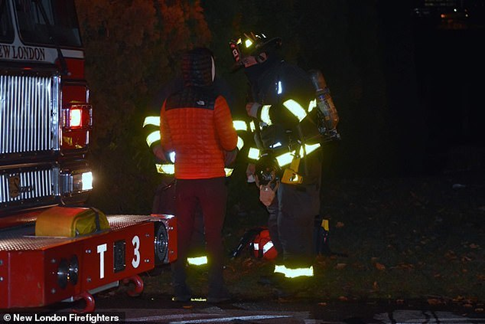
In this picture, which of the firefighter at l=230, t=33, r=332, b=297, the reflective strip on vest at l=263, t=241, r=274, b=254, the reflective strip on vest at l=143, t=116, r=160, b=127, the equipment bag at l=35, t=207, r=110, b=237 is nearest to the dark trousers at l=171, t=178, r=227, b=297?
the reflective strip on vest at l=143, t=116, r=160, b=127

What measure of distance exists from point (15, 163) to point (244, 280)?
135 inches

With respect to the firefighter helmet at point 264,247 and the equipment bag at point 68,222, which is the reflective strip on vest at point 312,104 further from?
the equipment bag at point 68,222

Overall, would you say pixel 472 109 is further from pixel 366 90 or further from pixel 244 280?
pixel 244 280

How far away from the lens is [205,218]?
8070 mm

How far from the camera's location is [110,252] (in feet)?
19.5

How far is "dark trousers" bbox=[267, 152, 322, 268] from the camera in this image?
335 inches

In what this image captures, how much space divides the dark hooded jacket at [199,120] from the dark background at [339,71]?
0.98 feet

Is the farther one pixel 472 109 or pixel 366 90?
pixel 472 109

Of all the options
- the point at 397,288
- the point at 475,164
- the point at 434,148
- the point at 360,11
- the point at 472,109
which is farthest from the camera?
the point at 472,109

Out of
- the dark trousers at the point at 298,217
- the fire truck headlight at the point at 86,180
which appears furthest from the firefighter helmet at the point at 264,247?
the fire truck headlight at the point at 86,180

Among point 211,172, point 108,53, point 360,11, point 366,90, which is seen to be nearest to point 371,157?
point 366,90

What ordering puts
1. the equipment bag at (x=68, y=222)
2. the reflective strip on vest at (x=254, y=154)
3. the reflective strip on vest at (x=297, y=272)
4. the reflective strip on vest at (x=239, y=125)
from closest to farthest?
the equipment bag at (x=68, y=222)
the reflective strip on vest at (x=239, y=125)
the reflective strip on vest at (x=297, y=272)
the reflective strip on vest at (x=254, y=154)

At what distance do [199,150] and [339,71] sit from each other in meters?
9.16

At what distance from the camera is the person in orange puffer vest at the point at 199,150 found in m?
7.88
